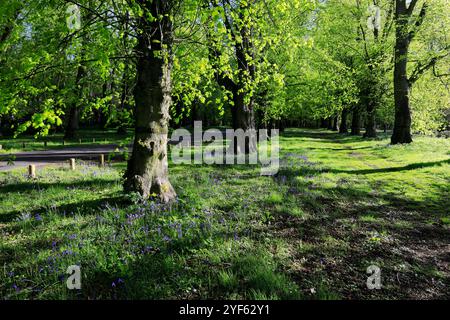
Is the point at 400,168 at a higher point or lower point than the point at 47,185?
higher

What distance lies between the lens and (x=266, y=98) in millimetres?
28312

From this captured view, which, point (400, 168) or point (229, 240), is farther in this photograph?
point (400, 168)

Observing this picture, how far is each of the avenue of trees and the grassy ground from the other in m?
1.69

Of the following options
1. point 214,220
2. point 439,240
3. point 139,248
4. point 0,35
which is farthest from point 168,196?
point 0,35

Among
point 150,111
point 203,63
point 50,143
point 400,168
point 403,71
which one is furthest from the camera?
point 50,143

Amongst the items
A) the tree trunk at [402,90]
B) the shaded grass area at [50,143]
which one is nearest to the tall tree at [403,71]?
the tree trunk at [402,90]

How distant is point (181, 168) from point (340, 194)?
23.6 ft

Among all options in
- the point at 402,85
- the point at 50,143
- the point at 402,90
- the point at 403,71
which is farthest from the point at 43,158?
the point at 403,71

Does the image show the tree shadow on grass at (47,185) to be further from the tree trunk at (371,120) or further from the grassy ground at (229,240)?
the tree trunk at (371,120)

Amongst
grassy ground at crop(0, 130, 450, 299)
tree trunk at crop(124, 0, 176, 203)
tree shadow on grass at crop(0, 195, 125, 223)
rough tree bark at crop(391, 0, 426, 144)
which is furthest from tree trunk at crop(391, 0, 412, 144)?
tree shadow on grass at crop(0, 195, 125, 223)

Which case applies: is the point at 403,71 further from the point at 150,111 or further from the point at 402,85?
the point at 150,111

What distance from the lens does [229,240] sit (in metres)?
5.51

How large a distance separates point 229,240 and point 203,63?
388cm
